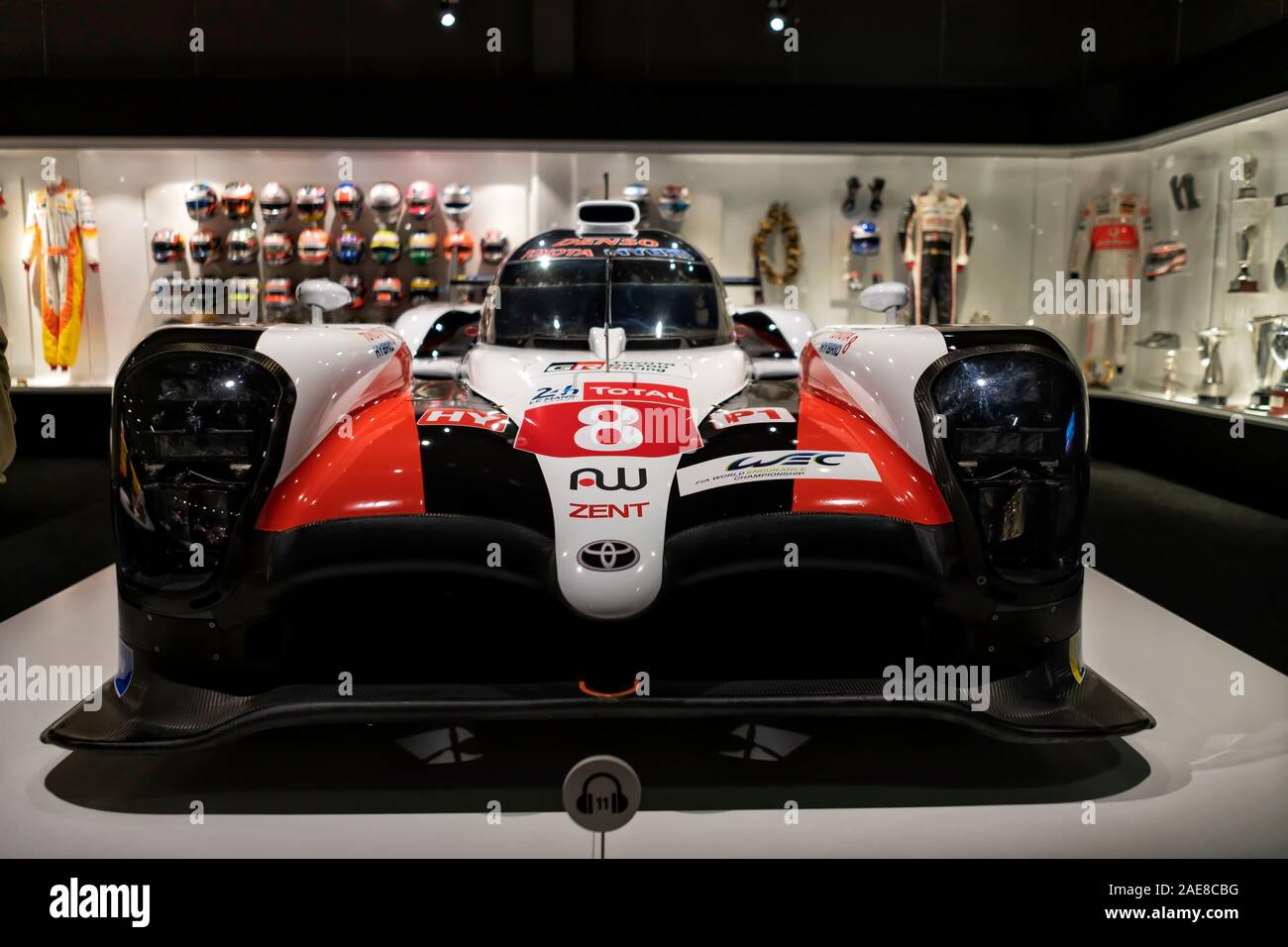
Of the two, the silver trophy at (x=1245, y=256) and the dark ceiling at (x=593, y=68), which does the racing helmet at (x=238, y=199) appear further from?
the silver trophy at (x=1245, y=256)

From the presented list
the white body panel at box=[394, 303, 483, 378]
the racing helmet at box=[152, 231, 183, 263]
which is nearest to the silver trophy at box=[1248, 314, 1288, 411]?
the white body panel at box=[394, 303, 483, 378]

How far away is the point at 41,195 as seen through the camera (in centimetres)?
741

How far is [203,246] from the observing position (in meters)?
7.35

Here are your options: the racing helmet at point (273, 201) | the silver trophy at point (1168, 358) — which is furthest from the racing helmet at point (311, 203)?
the silver trophy at point (1168, 358)

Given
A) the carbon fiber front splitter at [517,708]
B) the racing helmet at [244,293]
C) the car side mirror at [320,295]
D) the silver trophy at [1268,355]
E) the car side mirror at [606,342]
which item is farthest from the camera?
the racing helmet at [244,293]

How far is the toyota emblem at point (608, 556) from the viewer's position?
1.90m

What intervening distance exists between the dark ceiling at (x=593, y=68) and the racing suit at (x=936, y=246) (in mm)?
595

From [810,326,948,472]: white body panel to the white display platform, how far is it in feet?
2.27

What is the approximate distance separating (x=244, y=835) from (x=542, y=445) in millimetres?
962

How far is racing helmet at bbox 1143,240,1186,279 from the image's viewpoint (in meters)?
6.93

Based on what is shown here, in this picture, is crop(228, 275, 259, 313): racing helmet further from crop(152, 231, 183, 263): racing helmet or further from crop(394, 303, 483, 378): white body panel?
crop(394, 303, 483, 378): white body panel

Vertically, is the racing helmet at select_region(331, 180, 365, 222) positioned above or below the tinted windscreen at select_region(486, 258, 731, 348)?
above

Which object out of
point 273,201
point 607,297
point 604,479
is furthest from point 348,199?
point 604,479

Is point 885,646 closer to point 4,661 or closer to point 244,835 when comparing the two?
point 244,835
